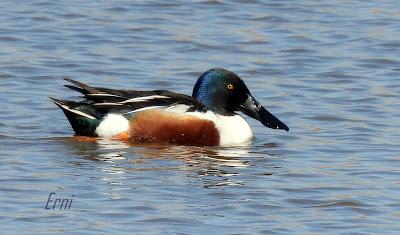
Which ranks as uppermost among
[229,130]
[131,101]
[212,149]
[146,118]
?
[131,101]

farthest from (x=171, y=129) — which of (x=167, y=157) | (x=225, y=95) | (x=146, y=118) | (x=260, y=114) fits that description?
(x=260, y=114)

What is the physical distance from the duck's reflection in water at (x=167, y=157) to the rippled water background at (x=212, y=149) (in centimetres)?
2

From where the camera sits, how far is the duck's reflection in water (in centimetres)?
969

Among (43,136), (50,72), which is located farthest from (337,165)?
(50,72)

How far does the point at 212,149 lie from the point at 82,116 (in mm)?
1048

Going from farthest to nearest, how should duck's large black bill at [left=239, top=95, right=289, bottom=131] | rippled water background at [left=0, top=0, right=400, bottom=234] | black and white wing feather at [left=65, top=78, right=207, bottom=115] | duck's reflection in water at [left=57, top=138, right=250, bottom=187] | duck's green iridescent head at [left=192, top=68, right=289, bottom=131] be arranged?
1. duck's green iridescent head at [left=192, top=68, right=289, bottom=131]
2. duck's large black bill at [left=239, top=95, right=289, bottom=131]
3. black and white wing feather at [left=65, top=78, right=207, bottom=115]
4. duck's reflection in water at [left=57, top=138, right=250, bottom=187]
5. rippled water background at [left=0, top=0, right=400, bottom=234]

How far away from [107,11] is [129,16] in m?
0.26

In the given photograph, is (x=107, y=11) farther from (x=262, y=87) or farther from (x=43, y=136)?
(x=43, y=136)


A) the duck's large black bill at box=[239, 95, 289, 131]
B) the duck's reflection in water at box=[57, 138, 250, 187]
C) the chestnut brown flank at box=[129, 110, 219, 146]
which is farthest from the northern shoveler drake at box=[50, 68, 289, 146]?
the duck's large black bill at box=[239, 95, 289, 131]

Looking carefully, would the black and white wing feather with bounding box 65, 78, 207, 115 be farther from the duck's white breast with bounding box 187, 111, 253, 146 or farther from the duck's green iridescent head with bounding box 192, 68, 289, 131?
the duck's green iridescent head with bounding box 192, 68, 289, 131

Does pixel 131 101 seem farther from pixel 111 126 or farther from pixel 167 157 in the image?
pixel 167 157

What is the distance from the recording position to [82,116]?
10.9 metres

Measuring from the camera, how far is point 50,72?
1317 cm

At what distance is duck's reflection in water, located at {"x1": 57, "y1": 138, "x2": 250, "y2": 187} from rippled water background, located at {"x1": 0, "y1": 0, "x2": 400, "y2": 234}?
2 cm
